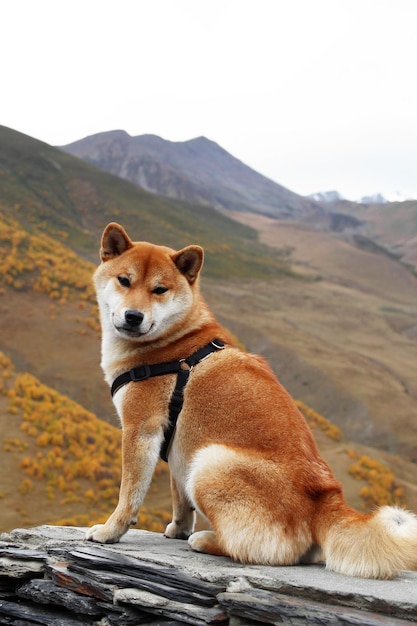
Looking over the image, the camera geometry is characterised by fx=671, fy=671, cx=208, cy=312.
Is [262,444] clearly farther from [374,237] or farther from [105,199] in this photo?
[374,237]

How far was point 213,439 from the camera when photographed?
5.37 m

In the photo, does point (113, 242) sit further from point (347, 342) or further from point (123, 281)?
point (347, 342)

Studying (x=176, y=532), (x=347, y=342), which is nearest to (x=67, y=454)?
(x=176, y=532)

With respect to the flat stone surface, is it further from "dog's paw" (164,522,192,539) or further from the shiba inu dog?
"dog's paw" (164,522,192,539)

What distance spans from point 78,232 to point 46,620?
7065 cm

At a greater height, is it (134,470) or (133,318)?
(133,318)

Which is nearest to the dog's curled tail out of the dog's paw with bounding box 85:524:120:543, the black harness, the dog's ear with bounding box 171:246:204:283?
the black harness

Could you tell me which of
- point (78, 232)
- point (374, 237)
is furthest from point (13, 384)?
point (374, 237)

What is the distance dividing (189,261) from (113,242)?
727mm

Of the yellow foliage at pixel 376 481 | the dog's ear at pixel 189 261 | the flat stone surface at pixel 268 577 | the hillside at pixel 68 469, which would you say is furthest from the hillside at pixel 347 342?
the flat stone surface at pixel 268 577

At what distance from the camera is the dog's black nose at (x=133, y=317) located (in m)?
5.59

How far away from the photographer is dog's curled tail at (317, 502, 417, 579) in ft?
15.4

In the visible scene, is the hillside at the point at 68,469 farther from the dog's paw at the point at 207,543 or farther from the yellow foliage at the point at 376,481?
the dog's paw at the point at 207,543

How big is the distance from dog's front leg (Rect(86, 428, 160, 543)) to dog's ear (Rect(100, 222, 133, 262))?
166cm
